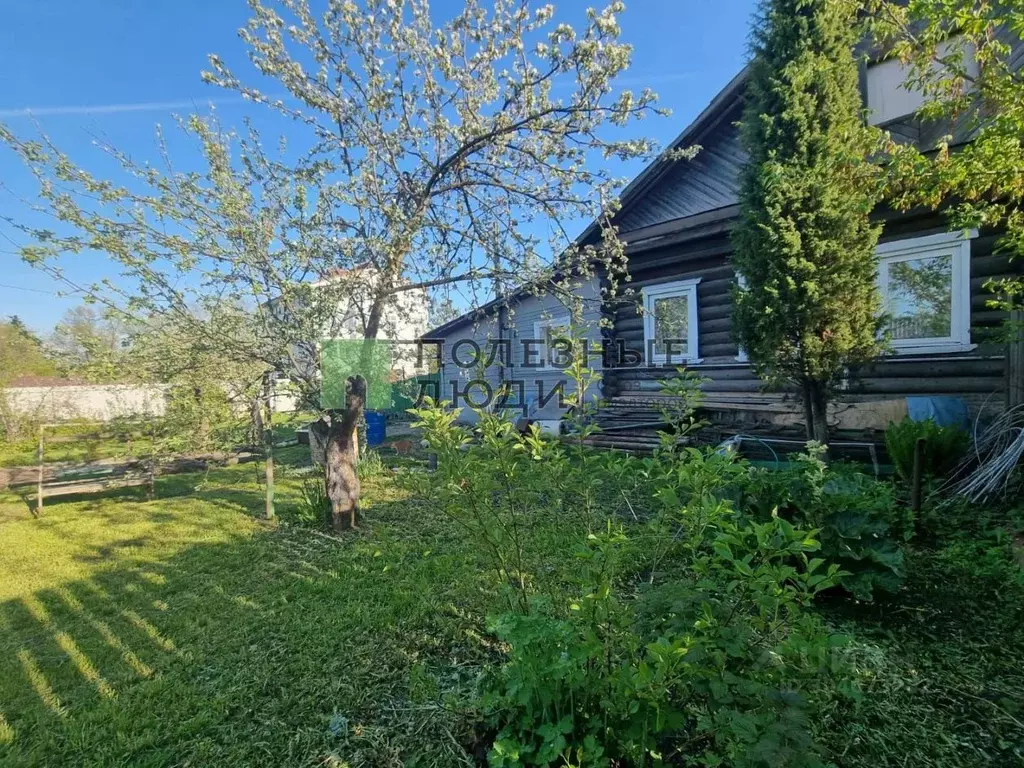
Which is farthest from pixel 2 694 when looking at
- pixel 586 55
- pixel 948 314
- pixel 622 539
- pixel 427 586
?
pixel 948 314

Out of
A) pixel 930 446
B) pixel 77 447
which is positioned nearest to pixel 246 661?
pixel 930 446

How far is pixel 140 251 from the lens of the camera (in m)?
3.76

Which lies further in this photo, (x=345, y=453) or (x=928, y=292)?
(x=928, y=292)

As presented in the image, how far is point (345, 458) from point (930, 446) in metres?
5.86

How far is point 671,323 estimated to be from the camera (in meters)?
8.51

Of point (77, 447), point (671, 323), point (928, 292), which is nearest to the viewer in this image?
point (928, 292)

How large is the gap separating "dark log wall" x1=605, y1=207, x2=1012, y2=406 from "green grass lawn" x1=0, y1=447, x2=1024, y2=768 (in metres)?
2.47

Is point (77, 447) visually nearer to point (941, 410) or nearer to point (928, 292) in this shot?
point (941, 410)

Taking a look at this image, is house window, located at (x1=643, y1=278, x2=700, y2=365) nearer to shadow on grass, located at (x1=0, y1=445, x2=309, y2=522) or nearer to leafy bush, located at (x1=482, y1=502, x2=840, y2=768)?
shadow on grass, located at (x1=0, y1=445, x2=309, y2=522)

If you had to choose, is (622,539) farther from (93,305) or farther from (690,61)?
(690,61)

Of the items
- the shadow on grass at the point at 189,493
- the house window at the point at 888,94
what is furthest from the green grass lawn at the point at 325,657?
the house window at the point at 888,94

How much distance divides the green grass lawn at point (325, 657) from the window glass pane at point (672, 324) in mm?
5321

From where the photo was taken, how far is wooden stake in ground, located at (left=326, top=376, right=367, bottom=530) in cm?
471

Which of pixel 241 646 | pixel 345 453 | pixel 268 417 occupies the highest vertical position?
pixel 268 417
